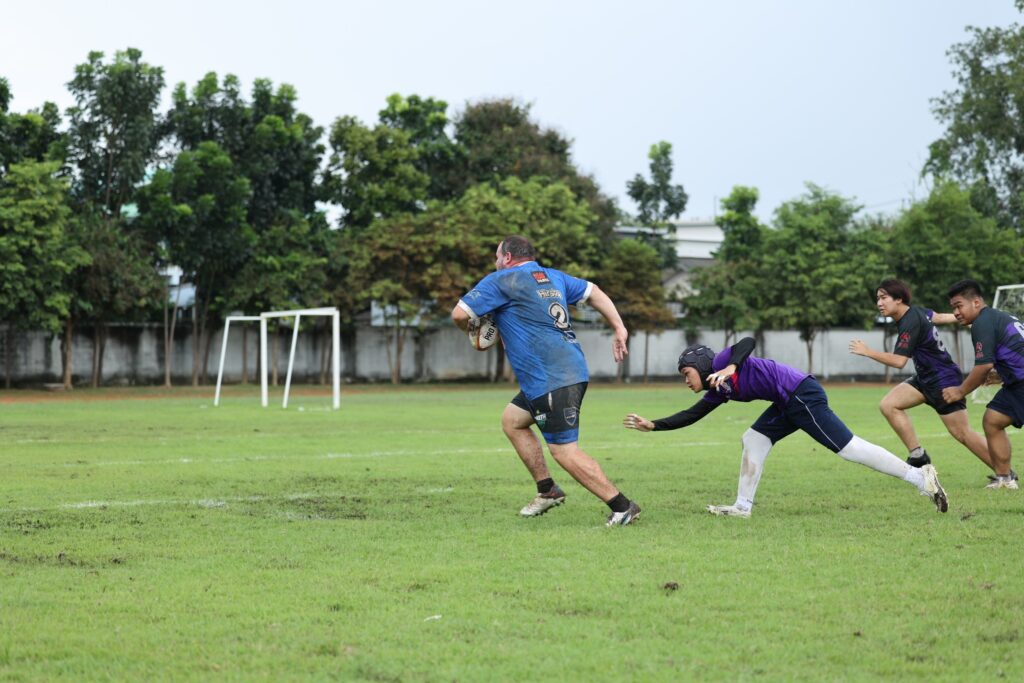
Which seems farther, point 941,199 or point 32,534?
point 941,199

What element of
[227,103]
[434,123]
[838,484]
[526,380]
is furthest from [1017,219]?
[526,380]

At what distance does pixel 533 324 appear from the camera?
27.5 feet

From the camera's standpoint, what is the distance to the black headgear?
816 centimetres

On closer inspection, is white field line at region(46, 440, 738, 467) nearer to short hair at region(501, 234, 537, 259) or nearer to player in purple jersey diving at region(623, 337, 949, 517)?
short hair at region(501, 234, 537, 259)

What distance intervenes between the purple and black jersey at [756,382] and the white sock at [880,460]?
0.57 m

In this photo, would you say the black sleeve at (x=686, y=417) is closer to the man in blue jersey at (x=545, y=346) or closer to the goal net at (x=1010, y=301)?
the man in blue jersey at (x=545, y=346)

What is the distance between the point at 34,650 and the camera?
4.71 metres

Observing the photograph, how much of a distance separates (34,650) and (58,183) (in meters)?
34.2

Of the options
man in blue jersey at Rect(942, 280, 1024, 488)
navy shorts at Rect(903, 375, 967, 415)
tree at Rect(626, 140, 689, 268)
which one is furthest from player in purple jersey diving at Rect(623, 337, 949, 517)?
tree at Rect(626, 140, 689, 268)

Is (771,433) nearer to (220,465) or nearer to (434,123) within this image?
(220,465)

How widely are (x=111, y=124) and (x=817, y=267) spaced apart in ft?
93.8

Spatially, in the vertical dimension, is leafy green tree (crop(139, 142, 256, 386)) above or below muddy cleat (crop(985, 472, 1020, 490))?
above

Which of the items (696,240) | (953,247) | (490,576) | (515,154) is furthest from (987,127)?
(490,576)

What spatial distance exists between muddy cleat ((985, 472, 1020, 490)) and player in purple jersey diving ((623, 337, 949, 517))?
2.05m
